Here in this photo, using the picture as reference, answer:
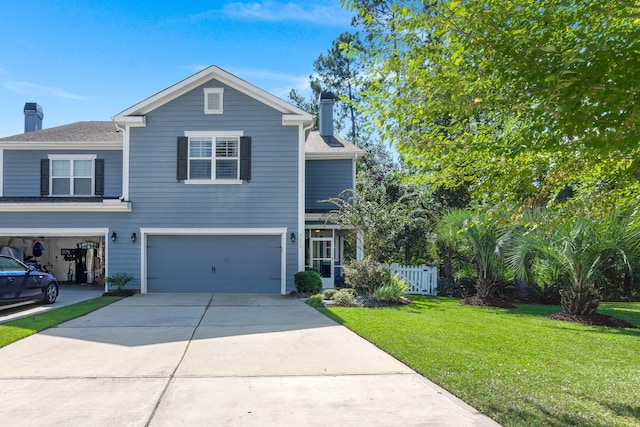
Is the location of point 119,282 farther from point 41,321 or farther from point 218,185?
point 41,321

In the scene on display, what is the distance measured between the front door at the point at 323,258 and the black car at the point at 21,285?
8.93 meters

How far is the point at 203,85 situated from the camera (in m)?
15.0

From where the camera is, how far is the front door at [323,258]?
17.4 meters

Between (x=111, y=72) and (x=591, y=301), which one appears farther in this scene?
(x=111, y=72)

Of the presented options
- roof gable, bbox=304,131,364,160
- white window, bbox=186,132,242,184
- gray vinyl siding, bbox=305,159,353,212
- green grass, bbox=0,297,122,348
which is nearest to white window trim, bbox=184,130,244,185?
white window, bbox=186,132,242,184

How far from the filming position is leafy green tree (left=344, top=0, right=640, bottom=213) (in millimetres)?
3701

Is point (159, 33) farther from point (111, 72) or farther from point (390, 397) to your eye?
point (390, 397)

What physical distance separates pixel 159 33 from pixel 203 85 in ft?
7.33

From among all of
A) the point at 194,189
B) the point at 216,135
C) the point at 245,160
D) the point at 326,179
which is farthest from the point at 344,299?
the point at 216,135

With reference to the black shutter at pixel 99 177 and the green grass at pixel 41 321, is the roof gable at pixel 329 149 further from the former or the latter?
the green grass at pixel 41 321

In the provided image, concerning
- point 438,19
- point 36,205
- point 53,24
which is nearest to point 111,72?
point 53,24

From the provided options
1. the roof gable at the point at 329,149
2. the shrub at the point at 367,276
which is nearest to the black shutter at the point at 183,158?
the roof gable at the point at 329,149

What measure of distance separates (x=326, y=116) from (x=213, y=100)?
6337mm

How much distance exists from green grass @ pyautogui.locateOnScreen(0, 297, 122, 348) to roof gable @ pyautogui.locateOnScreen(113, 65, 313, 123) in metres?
6.31
